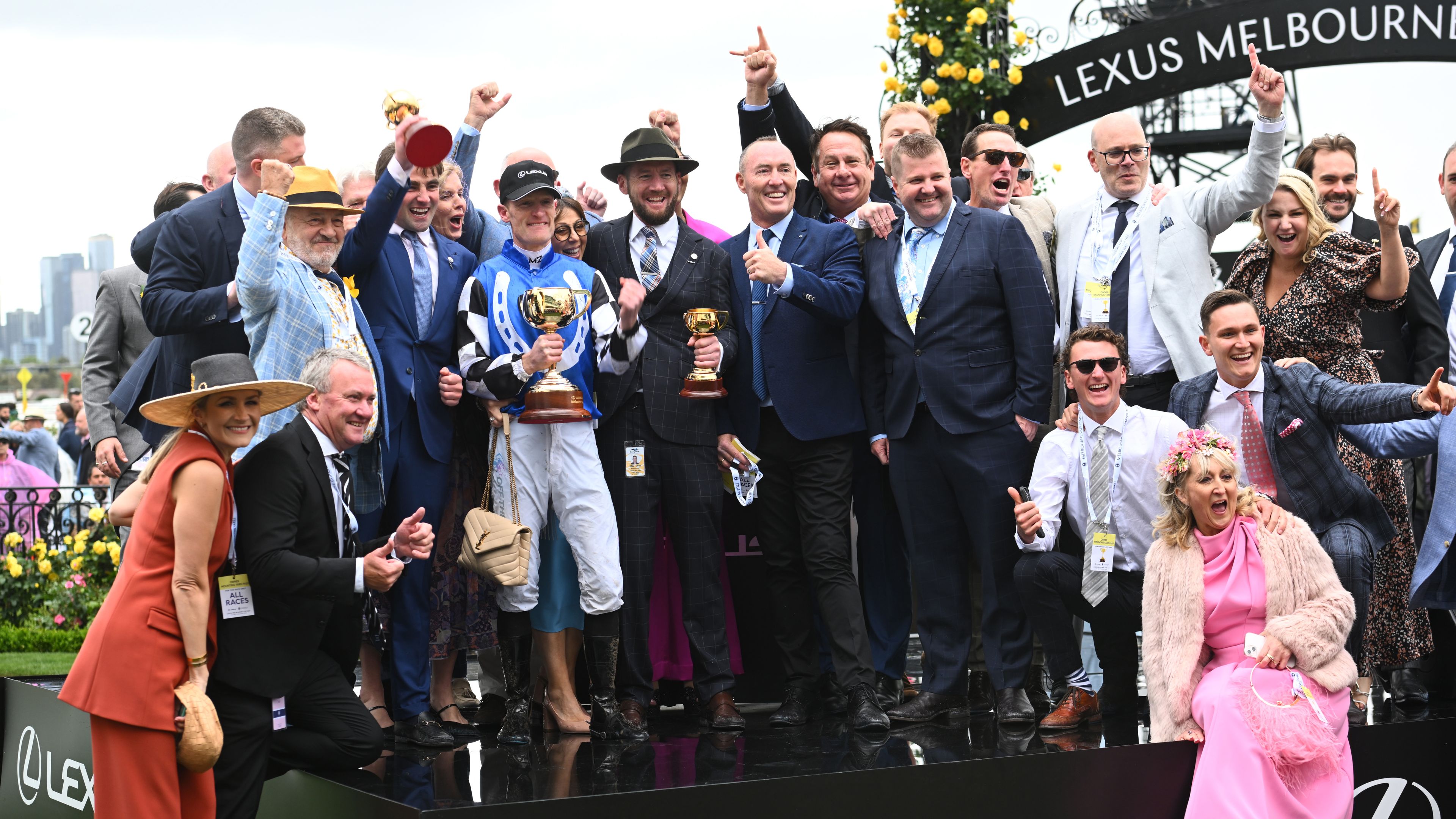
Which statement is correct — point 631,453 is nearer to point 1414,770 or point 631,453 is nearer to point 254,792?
point 254,792

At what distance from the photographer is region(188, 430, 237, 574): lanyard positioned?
12.2 ft

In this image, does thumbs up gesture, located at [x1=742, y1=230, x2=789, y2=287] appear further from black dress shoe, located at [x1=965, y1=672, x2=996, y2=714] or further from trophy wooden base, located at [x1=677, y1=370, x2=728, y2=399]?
black dress shoe, located at [x1=965, y1=672, x2=996, y2=714]

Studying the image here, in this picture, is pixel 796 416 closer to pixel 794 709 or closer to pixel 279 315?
pixel 794 709

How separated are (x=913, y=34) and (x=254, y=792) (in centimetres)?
557

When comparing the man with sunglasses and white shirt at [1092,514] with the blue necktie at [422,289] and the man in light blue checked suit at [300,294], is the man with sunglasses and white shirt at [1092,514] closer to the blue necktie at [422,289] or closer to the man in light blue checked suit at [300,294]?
the blue necktie at [422,289]

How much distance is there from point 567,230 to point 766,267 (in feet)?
2.68

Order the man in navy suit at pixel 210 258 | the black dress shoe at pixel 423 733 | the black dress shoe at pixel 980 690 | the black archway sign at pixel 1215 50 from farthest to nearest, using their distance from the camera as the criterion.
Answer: the black archway sign at pixel 1215 50, the black dress shoe at pixel 980 690, the black dress shoe at pixel 423 733, the man in navy suit at pixel 210 258

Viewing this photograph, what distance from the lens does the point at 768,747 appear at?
4363 millimetres

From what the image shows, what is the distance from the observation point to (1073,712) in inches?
183

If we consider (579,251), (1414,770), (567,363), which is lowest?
(1414,770)

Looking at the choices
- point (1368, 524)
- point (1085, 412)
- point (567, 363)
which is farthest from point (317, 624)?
point (1368, 524)

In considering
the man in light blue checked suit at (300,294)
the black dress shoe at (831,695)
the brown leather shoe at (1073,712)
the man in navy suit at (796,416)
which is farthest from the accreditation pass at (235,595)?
the brown leather shoe at (1073,712)

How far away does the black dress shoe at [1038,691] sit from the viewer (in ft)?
16.5

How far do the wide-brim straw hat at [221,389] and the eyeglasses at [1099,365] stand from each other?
2.56 metres
